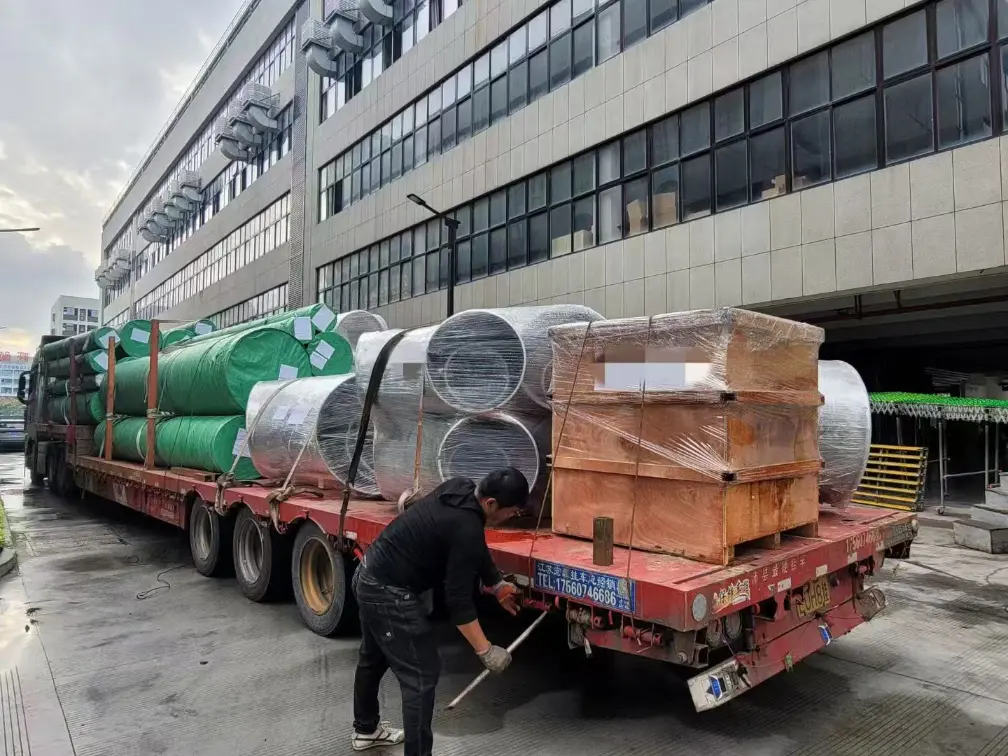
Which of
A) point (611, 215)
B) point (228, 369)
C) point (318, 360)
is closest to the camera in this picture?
point (228, 369)

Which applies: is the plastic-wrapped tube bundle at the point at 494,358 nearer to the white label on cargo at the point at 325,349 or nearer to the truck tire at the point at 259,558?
the truck tire at the point at 259,558

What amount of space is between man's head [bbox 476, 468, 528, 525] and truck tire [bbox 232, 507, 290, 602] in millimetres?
3587

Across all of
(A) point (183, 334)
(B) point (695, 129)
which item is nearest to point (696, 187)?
(B) point (695, 129)

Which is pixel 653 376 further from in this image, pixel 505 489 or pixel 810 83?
pixel 810 83

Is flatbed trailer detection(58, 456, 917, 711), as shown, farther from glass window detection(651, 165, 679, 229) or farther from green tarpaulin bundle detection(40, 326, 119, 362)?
glass window detection(651, 165, 679, 229)

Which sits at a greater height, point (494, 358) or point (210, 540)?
point (494, 358)

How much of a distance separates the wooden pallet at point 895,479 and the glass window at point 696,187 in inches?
213

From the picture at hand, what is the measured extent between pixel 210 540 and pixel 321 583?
243cm

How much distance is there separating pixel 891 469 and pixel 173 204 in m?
42.5

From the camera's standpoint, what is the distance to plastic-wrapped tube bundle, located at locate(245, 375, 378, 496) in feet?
19.8

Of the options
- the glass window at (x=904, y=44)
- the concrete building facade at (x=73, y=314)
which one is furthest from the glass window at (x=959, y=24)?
the concrete building facade at (x=73, y=314)

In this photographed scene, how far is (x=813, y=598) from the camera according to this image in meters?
4.02

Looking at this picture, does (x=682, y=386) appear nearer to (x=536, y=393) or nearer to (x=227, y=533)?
(x=536, y=393)

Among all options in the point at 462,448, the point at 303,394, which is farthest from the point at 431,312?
the point at 462,448
